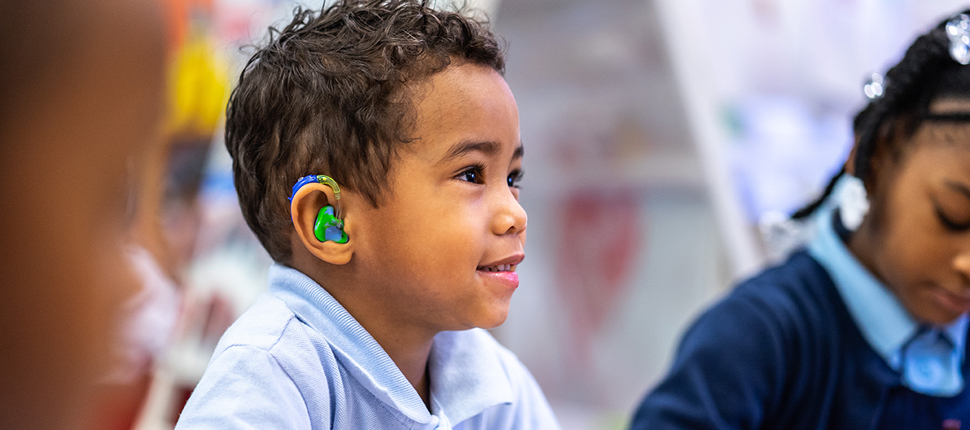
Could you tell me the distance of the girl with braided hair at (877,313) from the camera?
2.37ft

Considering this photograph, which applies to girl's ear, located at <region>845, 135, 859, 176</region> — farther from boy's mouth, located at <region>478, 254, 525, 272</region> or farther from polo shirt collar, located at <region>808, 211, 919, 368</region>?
boy's mouth, located at <region>478, 254, 525, 272</region>

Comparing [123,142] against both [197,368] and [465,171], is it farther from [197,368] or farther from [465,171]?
[465,171]

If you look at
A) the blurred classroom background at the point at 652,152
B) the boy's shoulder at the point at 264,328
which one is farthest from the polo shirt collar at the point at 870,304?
the boy's shoulder at the point at 264,328

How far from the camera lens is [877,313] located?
0.79 m

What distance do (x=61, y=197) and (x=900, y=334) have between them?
2.69 ft

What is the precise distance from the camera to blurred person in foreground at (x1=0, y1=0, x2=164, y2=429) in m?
0.58

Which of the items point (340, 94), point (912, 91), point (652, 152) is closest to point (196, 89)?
point (340, 94)

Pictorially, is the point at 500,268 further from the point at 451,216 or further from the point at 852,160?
the point at 852,160

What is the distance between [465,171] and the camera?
1.61 feet

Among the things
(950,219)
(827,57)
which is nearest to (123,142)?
(950,219)

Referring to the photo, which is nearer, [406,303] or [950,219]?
[406,303]

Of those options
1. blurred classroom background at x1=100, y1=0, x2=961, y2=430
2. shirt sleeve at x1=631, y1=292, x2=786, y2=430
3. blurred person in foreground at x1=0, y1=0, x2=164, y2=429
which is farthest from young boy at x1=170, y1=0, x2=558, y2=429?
blurred classroom background at x1=100, y1=0, x2=961, y2=430

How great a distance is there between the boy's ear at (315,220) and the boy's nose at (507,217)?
99mm

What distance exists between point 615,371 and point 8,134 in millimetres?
1342
